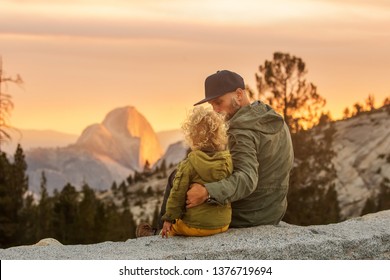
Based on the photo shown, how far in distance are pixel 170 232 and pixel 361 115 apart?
3943 inches

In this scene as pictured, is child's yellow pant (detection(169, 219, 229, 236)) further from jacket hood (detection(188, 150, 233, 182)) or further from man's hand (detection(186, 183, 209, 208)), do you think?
jacket hood (detection(188, 150, 233, 182))

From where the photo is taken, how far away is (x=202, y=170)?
31.7 ft

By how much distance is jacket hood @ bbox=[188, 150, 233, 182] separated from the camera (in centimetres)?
963

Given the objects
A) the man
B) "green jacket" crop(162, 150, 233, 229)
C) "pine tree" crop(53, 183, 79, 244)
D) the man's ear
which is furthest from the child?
"pine tree" crop(53, 183, 79, 244)

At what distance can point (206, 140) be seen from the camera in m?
9.62

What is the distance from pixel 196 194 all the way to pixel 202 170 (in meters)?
0.28

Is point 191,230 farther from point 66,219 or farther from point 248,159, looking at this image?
point 66,219

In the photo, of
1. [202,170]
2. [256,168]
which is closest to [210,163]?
[202,170]

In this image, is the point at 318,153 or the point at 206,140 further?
the point at 318,153

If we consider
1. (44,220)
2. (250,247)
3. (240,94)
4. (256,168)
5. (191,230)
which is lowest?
(44,220)

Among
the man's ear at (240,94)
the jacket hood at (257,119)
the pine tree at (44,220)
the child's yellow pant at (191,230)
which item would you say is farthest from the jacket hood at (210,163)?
the pine tree at (44,220)

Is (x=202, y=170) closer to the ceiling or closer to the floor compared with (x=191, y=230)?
closer to the ceiling

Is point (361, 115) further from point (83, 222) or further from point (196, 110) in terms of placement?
point (196, 110)
